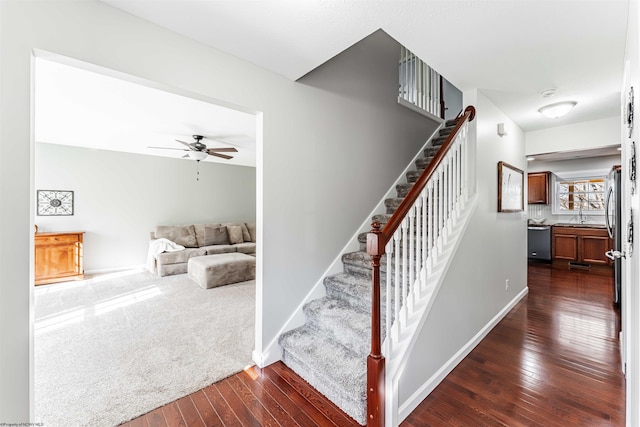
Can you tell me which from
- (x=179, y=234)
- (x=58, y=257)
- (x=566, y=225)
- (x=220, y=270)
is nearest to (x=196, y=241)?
(x=179, y=234)

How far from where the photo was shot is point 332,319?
2.17m

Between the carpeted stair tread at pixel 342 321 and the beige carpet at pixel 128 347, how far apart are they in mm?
667

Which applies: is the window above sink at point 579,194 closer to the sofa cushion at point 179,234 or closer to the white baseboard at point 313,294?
the white baseboard at point 313,294

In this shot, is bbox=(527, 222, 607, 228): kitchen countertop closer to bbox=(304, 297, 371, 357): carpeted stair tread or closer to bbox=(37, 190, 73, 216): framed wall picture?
bbox=(304, 297, 371, 357): carpeted stair tread

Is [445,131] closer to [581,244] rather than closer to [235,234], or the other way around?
[581,244]

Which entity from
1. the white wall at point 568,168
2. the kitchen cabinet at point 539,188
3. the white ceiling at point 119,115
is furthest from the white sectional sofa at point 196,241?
the white wall at point 568,168

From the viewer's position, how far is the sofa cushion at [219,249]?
5539 mm

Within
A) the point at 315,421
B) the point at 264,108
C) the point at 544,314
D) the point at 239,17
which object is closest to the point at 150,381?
the point at 315,421

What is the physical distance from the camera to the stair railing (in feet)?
4.99

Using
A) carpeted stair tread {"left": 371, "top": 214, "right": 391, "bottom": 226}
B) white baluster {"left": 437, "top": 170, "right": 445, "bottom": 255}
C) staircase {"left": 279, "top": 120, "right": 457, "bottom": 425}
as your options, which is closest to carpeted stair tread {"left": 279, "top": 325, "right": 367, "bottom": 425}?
staircase {"left": 279, "top": 120, "right": 457, "bottom": 425}

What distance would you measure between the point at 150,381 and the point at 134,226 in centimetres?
461

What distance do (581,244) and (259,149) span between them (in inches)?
265

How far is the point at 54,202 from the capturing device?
15.6 feet

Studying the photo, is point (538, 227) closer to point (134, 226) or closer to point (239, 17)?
point (239, 17)
